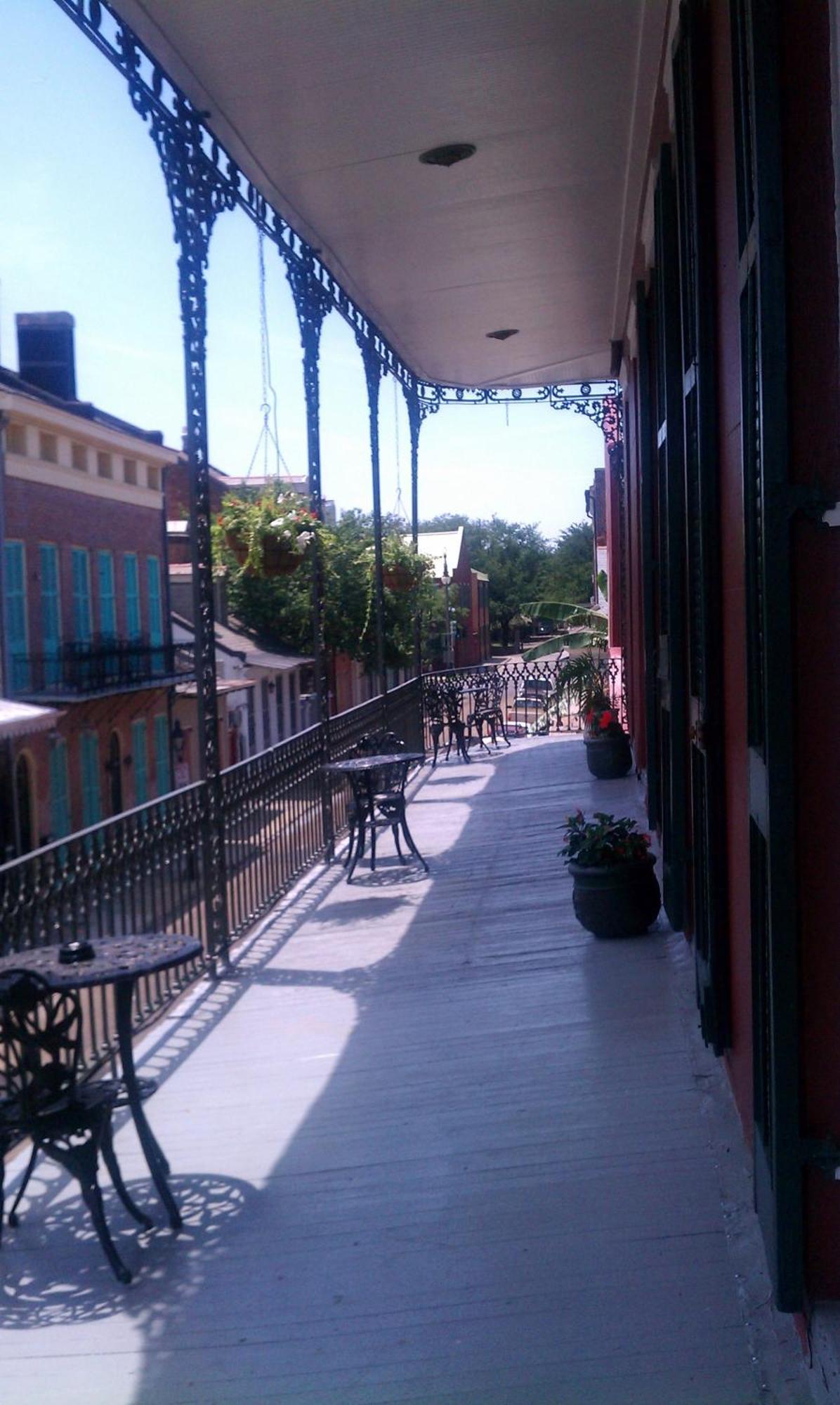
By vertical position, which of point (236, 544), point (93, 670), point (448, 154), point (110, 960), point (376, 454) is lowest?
point (110, 960)

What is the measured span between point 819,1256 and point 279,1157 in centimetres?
224

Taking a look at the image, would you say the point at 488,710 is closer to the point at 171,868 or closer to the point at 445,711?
the point at 445,711

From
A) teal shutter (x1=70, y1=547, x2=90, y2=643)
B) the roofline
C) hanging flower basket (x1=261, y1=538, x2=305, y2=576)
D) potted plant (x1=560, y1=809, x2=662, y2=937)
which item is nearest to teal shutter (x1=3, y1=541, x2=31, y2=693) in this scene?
teal shutter (x1=70, y1=547, x2=90, y2=643)

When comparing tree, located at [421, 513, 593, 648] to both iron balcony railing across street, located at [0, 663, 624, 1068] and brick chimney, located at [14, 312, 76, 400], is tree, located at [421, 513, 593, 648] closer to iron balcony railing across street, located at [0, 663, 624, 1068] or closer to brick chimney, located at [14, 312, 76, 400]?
brick chimney, located at [14, 312, 76, 400]

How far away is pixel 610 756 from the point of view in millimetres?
11719

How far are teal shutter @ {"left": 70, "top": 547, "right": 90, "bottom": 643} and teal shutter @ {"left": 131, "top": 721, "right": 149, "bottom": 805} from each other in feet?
9.84

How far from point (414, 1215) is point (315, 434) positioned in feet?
22.7

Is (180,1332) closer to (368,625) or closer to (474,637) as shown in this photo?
(368,625)

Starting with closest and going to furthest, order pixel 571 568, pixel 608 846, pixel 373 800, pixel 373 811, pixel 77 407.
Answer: pixel 608 846 → pixel 373 800 → pixel 373 811 → pixel 77 407 → pixel 571 568

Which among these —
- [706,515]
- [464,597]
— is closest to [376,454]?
[706,515]

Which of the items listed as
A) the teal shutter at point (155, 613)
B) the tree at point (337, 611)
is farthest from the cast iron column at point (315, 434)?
the tree at point (337, 611)

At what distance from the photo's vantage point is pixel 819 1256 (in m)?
2.44

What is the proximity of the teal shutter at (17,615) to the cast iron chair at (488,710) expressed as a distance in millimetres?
7215

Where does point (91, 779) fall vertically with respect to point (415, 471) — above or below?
below
